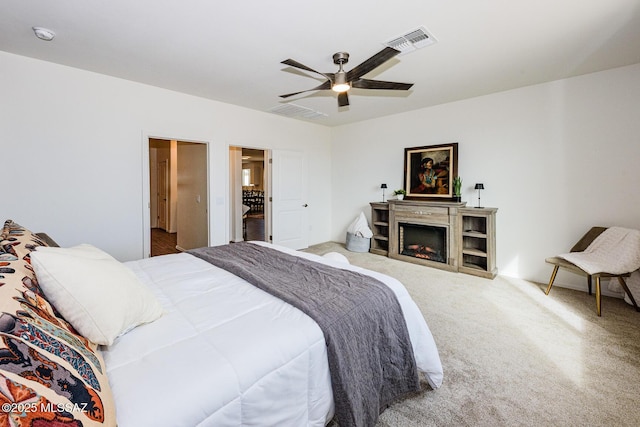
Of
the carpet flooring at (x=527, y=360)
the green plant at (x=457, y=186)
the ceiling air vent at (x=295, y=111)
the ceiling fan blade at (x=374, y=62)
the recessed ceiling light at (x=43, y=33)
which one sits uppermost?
the ceiling air vent at (x=295, y=111)

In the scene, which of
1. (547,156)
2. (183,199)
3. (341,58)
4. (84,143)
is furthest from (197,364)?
(183,199)

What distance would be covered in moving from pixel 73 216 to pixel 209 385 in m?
3.49

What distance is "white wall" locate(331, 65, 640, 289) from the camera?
329cm

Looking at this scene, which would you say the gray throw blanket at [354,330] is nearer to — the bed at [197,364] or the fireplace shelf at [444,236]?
the bed at [197,364]

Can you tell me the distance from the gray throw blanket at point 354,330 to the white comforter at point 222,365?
0.07 metres

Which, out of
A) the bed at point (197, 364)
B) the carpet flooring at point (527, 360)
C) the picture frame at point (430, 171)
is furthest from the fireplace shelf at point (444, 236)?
the bed at point (197, 364)

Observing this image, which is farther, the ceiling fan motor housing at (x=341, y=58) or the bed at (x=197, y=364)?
the ceiling fan motor housing at (x=341, y=58)

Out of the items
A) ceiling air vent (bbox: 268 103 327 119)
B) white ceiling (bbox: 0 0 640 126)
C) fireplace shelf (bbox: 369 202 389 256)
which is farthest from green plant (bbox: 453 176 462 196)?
ceiling air vent (bbox: 268 103 327 119)

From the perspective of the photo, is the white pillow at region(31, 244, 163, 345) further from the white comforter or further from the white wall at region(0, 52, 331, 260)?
the white wall at region(0, 52, 331, 260)

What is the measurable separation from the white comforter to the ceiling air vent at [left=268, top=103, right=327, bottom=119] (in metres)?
3.76

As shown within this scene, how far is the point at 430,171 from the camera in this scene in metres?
4.80

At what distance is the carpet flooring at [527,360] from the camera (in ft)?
5.45

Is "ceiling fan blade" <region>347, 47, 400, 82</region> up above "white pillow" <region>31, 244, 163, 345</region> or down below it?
above

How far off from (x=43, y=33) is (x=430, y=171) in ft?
16.3
